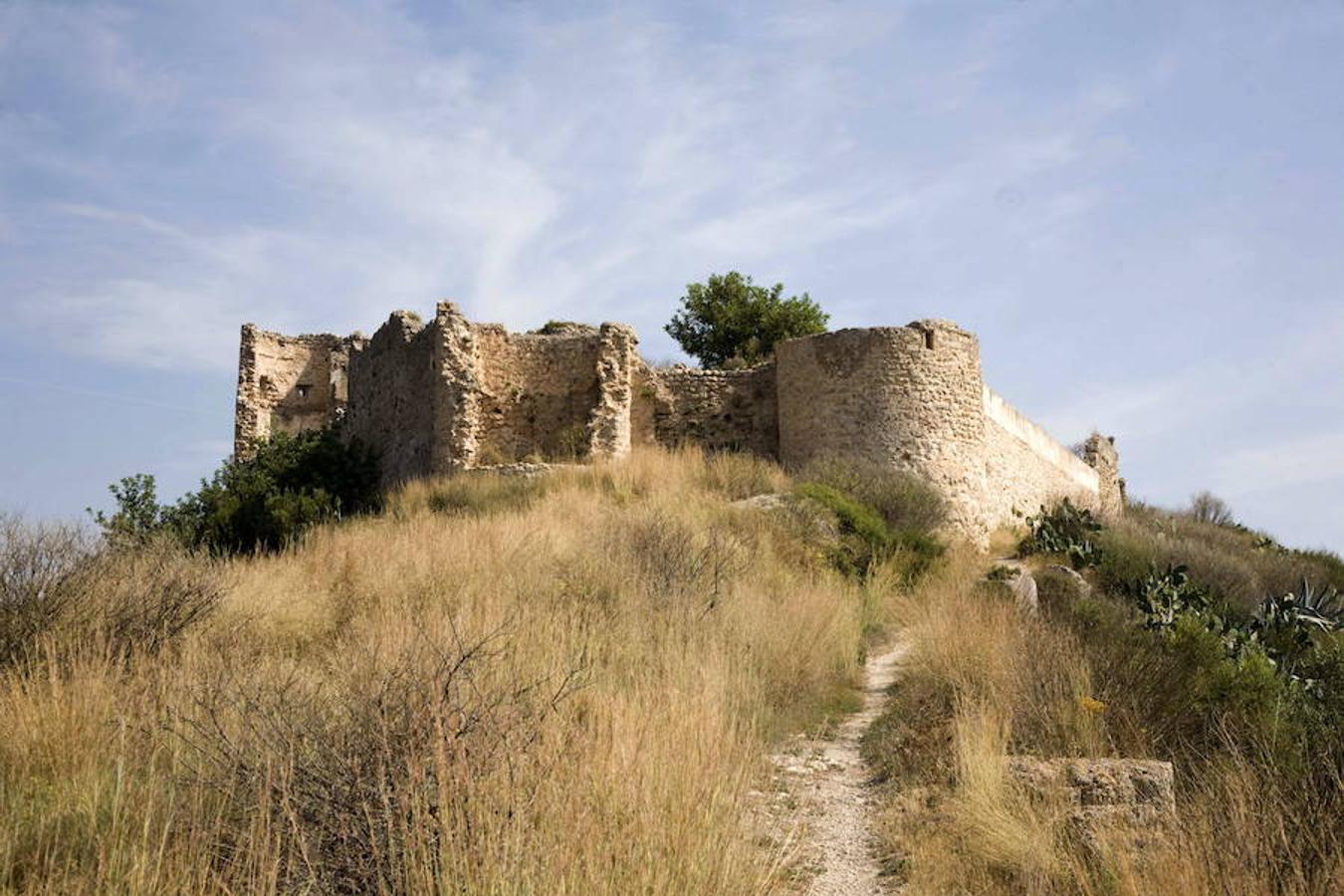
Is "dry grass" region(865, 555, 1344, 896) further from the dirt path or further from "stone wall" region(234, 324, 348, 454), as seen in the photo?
"stone wall" region(234, 324, 348, 454)

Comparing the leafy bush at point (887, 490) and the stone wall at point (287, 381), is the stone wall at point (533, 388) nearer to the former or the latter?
the leafy bush at point (887, 490)

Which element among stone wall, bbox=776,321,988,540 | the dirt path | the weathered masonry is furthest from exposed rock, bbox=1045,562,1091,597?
the dirt path

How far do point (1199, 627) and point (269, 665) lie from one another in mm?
6759

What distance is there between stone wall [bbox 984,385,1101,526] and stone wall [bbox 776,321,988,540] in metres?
1.71

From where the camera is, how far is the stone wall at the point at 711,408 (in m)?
19.5

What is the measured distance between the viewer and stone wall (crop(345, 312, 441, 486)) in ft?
60.0

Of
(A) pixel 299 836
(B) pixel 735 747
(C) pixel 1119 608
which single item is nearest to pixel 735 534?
(C) pixel 1119 608

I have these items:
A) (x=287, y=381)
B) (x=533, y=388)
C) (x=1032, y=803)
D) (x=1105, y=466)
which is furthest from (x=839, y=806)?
(x=1105, y=466)

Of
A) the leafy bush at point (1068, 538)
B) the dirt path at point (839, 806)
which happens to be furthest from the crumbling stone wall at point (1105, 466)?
the dirt path at point (839, 806)

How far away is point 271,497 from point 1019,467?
15636 mm

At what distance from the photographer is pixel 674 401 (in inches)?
771

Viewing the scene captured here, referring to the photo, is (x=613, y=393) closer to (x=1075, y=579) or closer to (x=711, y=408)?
(x=711, y=408)

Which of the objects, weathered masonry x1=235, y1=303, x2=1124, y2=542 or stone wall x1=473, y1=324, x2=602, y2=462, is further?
stone wall x1=473, y1=324, x2=602, y2=462

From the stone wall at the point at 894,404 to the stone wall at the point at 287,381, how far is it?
13.7 metres
